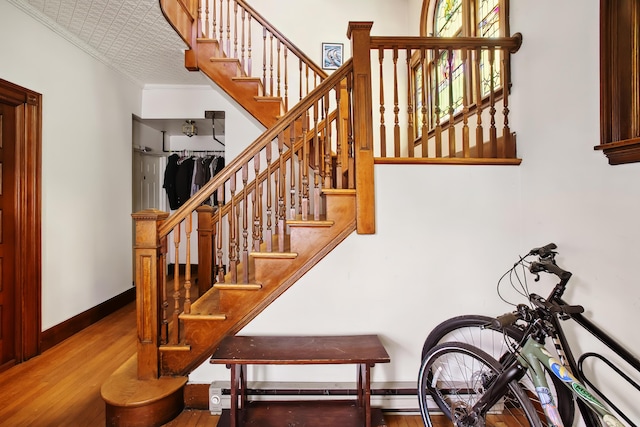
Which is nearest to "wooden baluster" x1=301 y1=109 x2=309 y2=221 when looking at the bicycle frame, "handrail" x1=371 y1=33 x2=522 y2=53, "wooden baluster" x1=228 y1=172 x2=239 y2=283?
"wooden baluster" x1=228 y1=172 x2=239 y2=283

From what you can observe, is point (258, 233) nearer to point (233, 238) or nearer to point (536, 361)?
point (233, 238)

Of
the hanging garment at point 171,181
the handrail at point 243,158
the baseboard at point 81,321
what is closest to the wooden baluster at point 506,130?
the handrail at point 243,158

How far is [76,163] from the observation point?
9.78 feet

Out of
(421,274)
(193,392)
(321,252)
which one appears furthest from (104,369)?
(421,274)

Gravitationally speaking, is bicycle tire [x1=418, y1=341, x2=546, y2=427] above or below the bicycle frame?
below

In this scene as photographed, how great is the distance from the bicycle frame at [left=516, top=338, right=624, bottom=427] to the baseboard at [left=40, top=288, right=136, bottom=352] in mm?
3367

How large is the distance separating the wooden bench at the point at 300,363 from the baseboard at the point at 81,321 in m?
1.93

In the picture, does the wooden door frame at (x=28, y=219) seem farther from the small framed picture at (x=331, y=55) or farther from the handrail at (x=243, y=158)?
the small framed picture at (x=331, y=55)

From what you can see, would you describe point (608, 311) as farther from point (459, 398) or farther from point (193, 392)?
point (193, 392)

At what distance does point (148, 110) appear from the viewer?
4.06 metres

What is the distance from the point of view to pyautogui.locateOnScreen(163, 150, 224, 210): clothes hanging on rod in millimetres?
4453

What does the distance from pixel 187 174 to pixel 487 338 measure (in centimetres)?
415

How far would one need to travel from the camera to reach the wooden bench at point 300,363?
160cm

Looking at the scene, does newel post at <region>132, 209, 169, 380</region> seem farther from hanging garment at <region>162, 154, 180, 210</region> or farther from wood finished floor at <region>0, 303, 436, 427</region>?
hanging garment at <region>162, 154, 180, 210</region>
